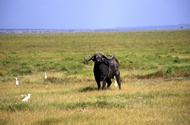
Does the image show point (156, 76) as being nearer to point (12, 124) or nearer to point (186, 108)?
point (186, 108)

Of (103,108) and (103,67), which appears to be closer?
(103,108)

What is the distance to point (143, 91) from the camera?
52.2 feet

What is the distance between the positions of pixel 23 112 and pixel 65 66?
18.9 meters

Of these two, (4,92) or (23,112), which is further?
(4,92)

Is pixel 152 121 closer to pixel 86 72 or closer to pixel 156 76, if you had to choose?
pixel 156 76

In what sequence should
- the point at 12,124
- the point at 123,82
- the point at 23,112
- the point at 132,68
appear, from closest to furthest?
the point at 12,124 → the point at 23,112 → the point at 123,82 → the point at 132,68

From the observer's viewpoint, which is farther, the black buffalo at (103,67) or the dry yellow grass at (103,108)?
the black buffalo at (103,67)

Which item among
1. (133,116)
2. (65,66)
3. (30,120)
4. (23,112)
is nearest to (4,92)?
(23,112)

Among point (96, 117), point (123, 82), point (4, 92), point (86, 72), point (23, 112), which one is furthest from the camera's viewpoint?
point (86, 72)

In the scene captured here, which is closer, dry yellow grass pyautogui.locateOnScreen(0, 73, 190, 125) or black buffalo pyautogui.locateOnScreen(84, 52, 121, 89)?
dry yellow grass pyautogui.locateOnScreen(0, 73, 190, 125)

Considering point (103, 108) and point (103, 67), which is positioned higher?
point (103, 67)

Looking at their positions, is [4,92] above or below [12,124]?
below

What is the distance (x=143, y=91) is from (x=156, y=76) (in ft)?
23.7

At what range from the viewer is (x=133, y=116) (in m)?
10.2
